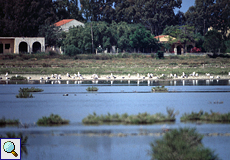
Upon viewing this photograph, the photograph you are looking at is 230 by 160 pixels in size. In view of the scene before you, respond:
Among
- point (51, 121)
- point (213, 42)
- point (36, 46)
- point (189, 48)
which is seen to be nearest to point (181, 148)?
point (51, 121)

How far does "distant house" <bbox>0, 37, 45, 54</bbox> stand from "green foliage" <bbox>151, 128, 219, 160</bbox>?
6588 cm

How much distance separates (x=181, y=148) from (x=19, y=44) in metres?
70.7

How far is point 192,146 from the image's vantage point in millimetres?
10578

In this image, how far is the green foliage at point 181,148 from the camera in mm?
9941

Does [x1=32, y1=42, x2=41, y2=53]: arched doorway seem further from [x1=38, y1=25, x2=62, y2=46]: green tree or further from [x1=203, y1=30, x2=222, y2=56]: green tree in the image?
[x1=203, y1=30, x2=222, y2=56]: green tree

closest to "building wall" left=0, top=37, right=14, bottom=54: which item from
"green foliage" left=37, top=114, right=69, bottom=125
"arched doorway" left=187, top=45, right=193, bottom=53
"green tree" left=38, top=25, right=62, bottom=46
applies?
"green tree" left=38, top=25, right=62, bottom=46

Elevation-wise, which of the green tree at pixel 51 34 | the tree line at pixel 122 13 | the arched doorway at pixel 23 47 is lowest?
the arched doorway at pixel 23 47

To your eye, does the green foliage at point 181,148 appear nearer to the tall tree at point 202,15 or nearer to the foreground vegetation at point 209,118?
the foreground vegetation at point 209,118

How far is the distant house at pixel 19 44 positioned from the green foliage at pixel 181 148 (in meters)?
65.9

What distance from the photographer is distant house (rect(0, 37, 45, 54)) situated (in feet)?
241

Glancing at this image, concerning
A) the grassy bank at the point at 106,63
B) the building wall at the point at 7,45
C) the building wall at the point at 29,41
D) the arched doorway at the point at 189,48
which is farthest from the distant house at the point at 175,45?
the building wall at the point at 7,45

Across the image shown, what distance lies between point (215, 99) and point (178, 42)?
202 ft

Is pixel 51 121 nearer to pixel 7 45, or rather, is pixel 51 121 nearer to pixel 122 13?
pixel 7 45

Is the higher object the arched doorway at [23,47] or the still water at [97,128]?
the arched doorway at [23,47]
